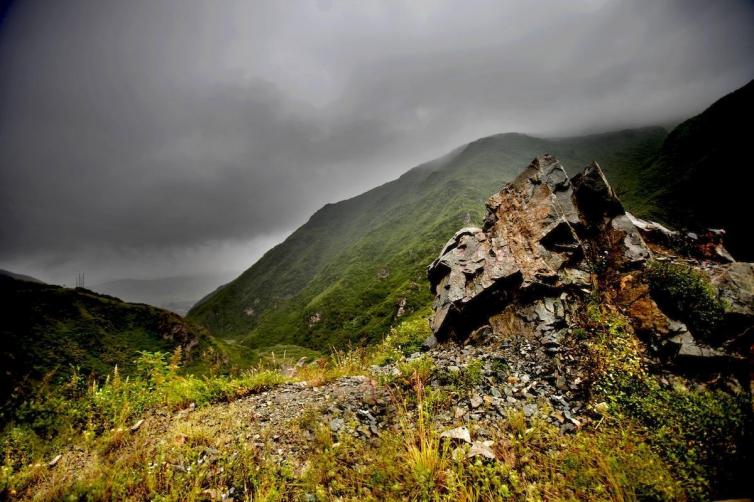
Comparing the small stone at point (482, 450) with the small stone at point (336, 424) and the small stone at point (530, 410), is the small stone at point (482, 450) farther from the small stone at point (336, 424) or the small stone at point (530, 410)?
the small stone at point (336, 424)

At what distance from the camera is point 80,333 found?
48.1 metres

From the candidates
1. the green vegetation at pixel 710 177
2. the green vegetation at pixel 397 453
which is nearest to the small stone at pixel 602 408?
the green vegetation at pixel 397 453

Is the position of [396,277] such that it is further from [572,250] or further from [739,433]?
[739,433]

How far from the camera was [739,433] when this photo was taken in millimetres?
4570

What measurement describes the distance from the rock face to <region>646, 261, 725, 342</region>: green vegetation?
186 mm

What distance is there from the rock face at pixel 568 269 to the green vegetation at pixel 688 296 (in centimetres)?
19

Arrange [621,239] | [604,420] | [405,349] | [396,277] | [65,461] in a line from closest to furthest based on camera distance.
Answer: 1. [65,461]
2. [604,420]
3. [621,239]
4. [405,349]
5. [396,277]

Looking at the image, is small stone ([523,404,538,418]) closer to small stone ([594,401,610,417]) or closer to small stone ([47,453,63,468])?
small stone ([594,401,610,417])

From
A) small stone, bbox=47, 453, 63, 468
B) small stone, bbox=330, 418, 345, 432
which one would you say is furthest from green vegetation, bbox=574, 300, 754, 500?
small stone, bbox=47, 453, 63, 468

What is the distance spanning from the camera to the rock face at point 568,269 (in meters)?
8.05

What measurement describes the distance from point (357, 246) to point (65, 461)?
504ft

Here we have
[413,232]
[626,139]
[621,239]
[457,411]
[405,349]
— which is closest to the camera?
[457,411]

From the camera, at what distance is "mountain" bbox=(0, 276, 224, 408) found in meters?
40.4

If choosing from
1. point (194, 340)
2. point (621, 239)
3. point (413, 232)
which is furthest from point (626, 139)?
point (194, 340)
